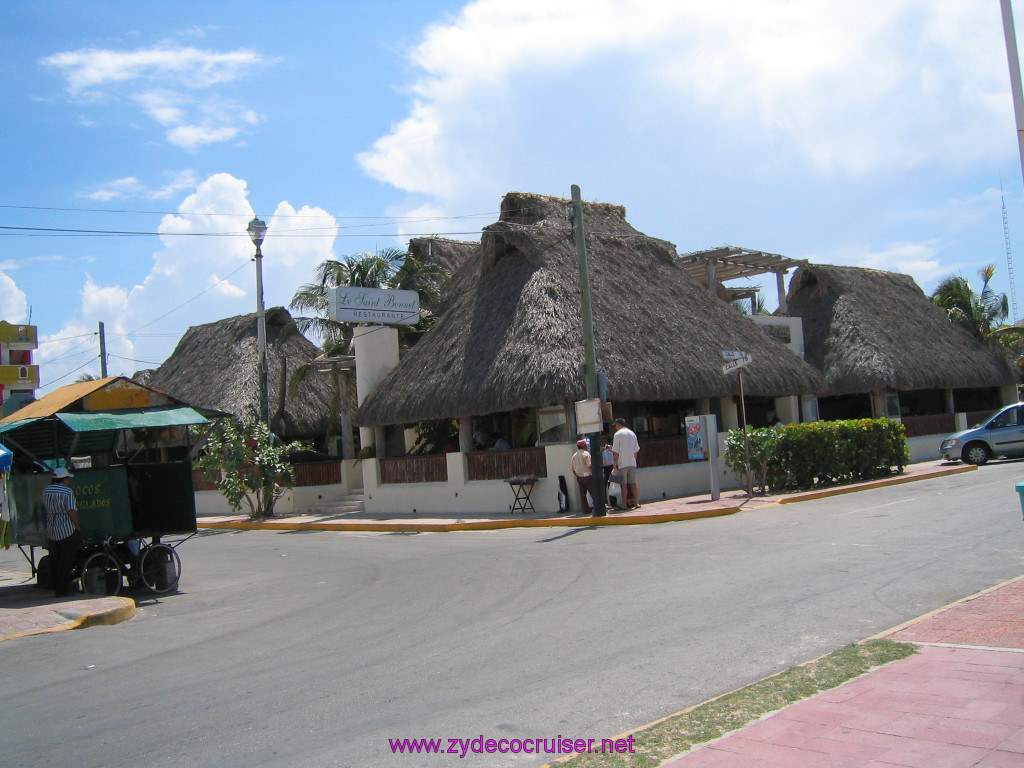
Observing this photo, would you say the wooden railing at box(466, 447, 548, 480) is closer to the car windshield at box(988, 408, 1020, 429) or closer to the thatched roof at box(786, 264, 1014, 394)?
the car windshield at box(988, 408, 1020, 429)

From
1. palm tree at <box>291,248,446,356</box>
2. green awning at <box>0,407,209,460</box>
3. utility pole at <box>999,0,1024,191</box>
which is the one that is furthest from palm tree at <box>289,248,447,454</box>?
utility pole at <box>999,0,1024,191</box>

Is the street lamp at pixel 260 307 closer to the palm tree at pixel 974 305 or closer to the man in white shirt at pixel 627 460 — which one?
the man in white shirt at pixel 627 460

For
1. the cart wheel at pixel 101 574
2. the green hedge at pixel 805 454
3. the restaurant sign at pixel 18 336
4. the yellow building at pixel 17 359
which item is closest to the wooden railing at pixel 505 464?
the green hedge at pixel 805 454

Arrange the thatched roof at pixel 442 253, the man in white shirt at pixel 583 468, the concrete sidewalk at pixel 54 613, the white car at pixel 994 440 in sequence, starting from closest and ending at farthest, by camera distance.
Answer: the concrete sidewalk at pixel 54 613 → the man in white shirt at pixel 583 468 → the white car at pixel 994 440 → the thatched roof at pixel 442 253

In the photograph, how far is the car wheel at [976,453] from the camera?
2391 cm

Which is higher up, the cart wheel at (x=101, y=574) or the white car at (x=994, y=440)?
the white car at (x=994, y=440)

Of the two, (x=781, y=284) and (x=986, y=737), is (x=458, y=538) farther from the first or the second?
(x=781, y=284)

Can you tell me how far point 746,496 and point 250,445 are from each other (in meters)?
14.2

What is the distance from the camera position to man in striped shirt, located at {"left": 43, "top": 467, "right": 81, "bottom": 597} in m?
11.2

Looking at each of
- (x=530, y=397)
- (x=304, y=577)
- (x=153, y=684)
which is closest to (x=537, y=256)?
(x=530, y=397)

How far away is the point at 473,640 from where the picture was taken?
25.2ft

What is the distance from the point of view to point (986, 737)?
4.45 m

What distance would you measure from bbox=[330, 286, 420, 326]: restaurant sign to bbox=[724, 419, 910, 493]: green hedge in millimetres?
9793

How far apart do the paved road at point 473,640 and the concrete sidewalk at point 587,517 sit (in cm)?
257
